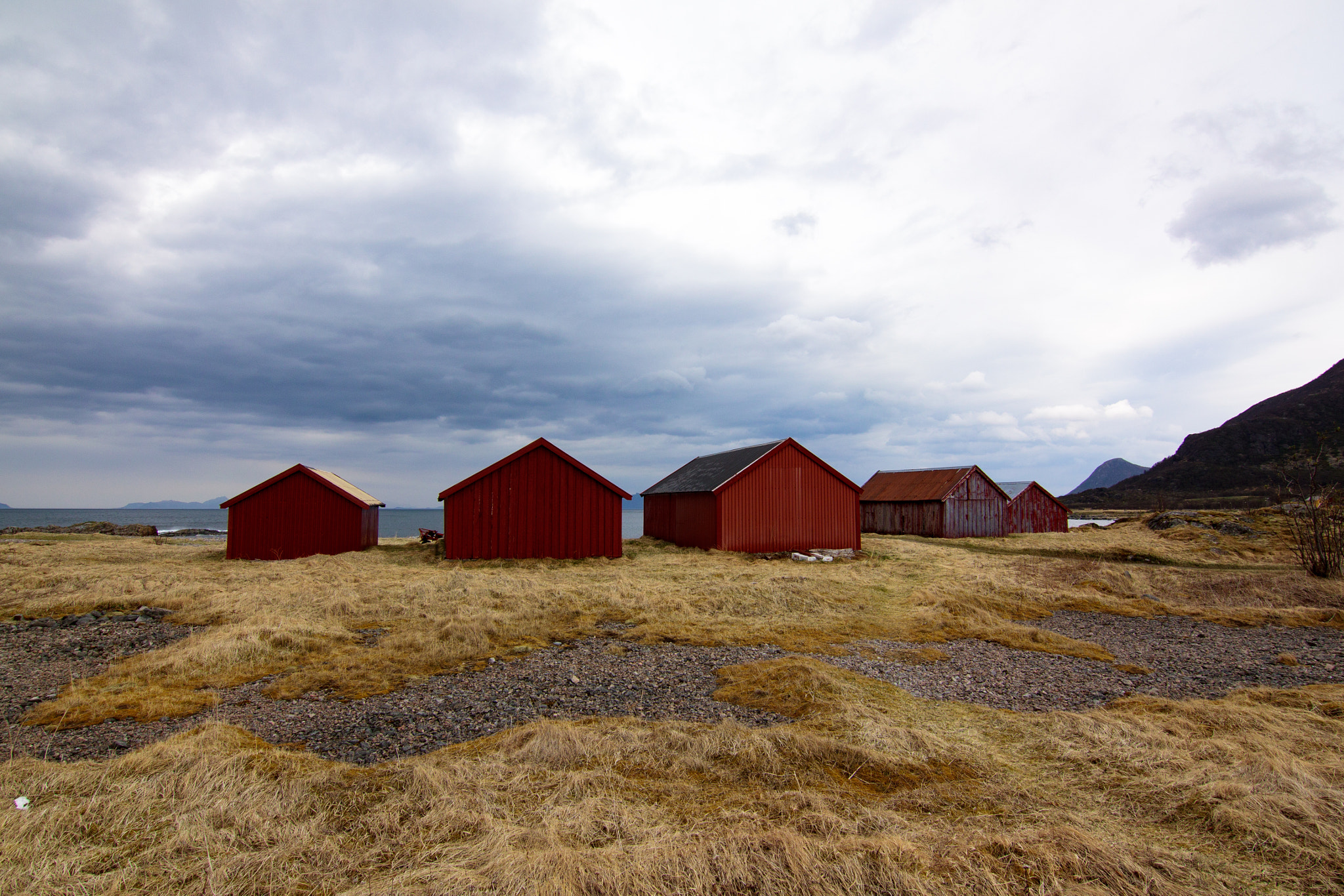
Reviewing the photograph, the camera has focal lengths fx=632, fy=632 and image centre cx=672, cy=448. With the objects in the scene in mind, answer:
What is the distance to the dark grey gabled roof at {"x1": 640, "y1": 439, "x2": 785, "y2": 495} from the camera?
31469mm

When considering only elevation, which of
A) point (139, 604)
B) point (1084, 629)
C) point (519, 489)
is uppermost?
point (519, 489)

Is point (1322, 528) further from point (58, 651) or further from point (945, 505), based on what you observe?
point (58, 651)

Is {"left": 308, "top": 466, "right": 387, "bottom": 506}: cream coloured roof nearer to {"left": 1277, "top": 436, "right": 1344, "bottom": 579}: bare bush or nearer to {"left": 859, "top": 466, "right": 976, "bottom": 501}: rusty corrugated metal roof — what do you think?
{"left": 859, "top": 466, "right": 976, "bottom": 501}: rusty corrugated metal roof

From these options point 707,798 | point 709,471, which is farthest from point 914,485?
point 707,798

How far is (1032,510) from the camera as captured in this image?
47.0m

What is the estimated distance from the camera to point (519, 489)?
27422mm

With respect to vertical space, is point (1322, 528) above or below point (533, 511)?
below

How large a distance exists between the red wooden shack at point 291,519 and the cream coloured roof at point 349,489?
0.64 metres

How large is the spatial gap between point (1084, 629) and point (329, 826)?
16389mm

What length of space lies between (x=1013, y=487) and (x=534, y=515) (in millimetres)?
37275

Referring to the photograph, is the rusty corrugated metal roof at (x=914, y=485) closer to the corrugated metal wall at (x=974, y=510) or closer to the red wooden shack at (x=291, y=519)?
the corrugated metal wall at (x=974, y=510)

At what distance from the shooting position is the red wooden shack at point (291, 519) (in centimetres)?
2858

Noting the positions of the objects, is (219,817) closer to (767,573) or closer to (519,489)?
(767,573)

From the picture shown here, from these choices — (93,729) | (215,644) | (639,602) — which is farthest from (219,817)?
(639,602)
